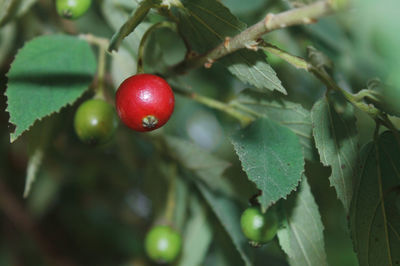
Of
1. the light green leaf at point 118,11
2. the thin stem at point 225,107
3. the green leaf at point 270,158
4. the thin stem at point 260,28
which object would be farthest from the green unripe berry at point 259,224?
the light green leaf at point 118,11

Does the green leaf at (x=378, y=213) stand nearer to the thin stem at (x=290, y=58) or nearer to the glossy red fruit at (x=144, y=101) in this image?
the thin stem at (x=290, y=58)

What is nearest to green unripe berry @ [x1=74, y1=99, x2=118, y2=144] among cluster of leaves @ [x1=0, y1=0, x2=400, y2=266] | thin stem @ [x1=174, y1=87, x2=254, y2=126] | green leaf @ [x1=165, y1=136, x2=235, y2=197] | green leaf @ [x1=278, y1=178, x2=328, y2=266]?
cluster of leaves @ [x1=0, y1=0, x2=400, y2=266]

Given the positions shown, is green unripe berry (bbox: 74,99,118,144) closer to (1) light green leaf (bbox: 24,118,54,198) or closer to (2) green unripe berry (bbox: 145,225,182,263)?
(1) light green leaf (bbox: 24,118,54,198)

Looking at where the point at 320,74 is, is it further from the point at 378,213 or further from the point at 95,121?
the point at 95,121

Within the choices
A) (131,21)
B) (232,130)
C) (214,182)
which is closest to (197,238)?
(214,182)

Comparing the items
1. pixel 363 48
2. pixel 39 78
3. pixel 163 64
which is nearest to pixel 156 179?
pixel 163 64

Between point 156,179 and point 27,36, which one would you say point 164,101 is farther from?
point 27,36
